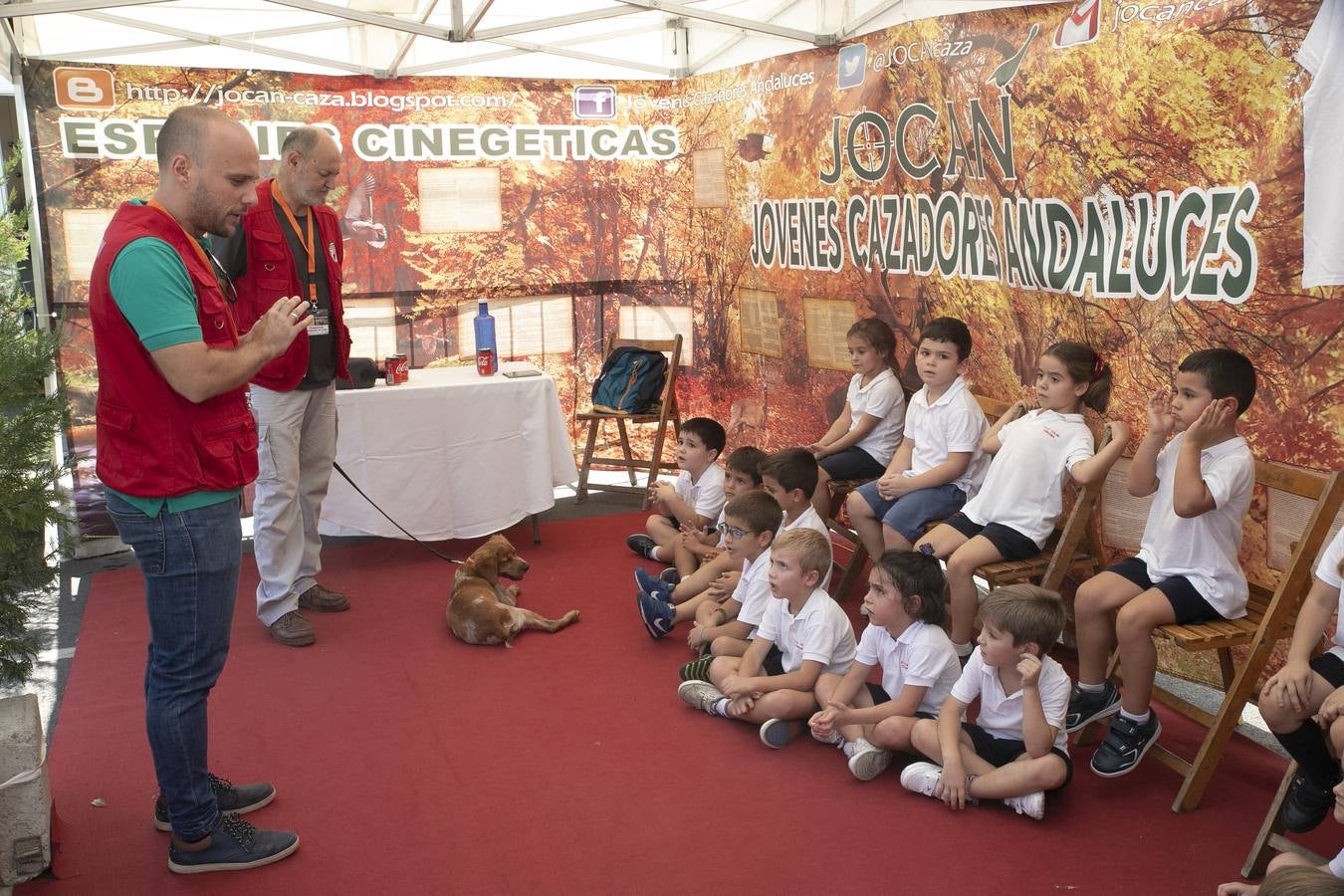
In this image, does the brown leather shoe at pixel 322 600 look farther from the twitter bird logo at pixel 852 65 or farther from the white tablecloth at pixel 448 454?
the twitter bird logo at pixel 852 65

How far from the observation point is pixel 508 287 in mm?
6777

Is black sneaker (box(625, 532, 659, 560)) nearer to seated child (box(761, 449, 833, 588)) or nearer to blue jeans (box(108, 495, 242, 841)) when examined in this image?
seated child (box(761, 449, 833, 588))

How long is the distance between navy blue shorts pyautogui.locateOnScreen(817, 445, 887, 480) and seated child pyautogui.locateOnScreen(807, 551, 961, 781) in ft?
5.20

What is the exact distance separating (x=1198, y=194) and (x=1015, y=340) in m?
0.99

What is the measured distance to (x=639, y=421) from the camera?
6.36 metres

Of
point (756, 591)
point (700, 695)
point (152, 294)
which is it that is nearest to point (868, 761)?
point (700, 695)

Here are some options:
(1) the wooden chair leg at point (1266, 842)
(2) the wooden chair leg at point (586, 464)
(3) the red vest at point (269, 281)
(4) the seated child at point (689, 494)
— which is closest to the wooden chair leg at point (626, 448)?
(2) the wooden chair leg at point (586, 464)

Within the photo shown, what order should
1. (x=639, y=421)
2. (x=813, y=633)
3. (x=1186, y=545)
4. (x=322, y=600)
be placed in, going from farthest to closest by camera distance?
(x=639, y=421)
(x=322, y=600)
(x=813, y=633)
(x=1186, y=545)

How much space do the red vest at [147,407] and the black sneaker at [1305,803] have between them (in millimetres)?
2657

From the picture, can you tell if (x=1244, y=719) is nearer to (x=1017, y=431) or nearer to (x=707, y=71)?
(x=1017, y=431)

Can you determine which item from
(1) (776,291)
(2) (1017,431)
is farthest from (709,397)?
(2) (1017,431)

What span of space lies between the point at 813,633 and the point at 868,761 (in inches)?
16.8

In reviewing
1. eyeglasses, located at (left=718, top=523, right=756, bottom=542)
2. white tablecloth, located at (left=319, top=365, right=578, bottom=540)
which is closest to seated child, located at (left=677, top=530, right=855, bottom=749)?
eyeglasses, located at (left=718, top=523, right=756, bottom=542)

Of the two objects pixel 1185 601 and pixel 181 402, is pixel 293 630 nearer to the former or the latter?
pixel 181 402
